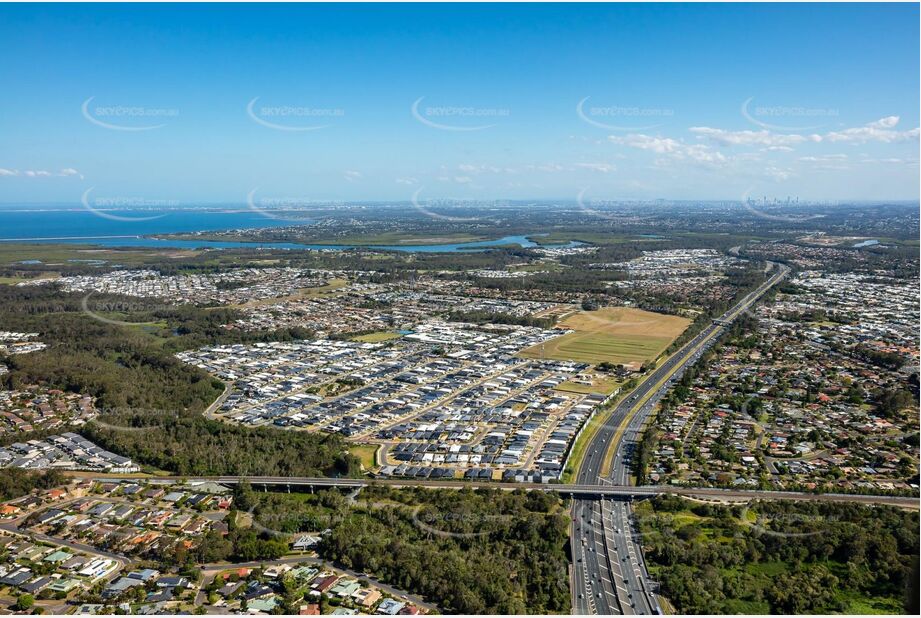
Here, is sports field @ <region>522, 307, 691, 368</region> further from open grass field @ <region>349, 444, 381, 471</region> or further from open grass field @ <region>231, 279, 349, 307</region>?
open grass field @ <region>231, 279, 349, 307</region>

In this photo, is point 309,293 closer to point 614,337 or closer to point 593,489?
point 614,337

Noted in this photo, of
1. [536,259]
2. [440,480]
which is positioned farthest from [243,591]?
[536,259]

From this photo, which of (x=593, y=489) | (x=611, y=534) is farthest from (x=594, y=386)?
(x=611, y=534)

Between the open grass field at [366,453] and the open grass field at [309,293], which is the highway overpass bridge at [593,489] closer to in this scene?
the open grass field at [366,453]

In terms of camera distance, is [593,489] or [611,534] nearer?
[611,534]

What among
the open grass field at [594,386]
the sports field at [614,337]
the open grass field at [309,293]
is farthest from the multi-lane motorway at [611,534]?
the open grass field at [309,293]

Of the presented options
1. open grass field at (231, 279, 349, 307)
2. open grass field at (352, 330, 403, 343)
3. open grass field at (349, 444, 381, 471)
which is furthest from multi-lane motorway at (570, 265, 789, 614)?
open grass field at (231, 279, 349, 307)
